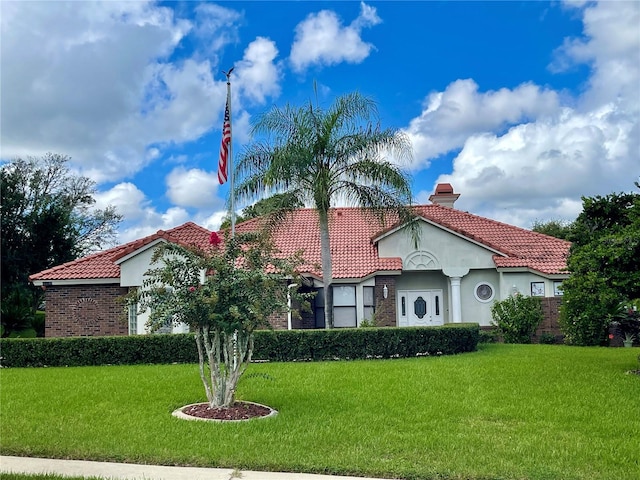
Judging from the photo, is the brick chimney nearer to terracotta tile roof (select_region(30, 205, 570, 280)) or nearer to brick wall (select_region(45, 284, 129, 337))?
terracotta tile roof (select_region(30, 205, 570, 280))

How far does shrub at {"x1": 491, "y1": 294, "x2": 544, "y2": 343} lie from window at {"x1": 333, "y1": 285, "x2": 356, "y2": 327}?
5.43 meters

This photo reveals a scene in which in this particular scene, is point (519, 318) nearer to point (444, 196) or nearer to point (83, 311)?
point (444, 196)

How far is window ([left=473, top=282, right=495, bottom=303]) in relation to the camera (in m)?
24.6

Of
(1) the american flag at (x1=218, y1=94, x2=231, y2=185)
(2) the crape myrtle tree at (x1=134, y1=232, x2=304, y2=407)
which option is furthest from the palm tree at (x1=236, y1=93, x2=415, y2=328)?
(2) the crape myrtle tree at (x1=134, y1=232, x2=304, y2=407)

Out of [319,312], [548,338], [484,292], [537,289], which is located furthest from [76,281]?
[537,289]

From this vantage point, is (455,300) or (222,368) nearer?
(222,368)

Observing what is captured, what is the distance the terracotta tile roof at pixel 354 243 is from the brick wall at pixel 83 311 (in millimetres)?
536

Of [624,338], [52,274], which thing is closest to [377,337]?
[624,338]

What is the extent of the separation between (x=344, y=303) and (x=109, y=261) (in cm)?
902

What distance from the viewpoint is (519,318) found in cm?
2253

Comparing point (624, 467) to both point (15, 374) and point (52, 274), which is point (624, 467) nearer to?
point (15, 374)

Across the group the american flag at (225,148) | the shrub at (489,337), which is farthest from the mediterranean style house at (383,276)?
the american flag at (225,148)

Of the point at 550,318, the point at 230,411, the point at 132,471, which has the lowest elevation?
the point at 132,471

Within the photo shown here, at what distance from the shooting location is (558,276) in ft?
77.2
